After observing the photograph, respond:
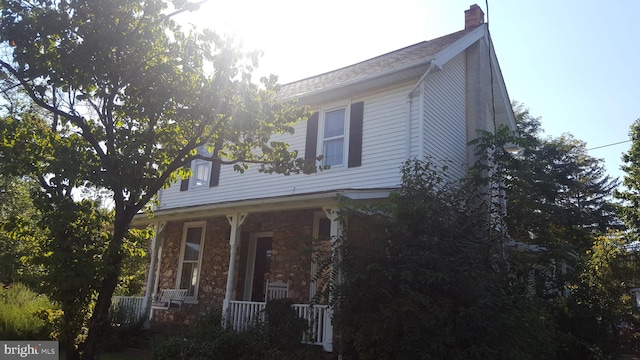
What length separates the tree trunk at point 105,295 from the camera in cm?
678

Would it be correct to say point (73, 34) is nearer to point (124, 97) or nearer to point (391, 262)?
point (124, 97)

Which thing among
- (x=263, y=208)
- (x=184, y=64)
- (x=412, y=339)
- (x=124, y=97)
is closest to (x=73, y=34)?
(x=124, y=97)

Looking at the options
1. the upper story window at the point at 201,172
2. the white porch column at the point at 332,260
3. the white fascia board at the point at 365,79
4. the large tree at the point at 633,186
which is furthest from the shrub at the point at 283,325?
the large tree at the point at 633,186

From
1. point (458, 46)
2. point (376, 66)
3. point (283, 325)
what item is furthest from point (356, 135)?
point (283, 325)

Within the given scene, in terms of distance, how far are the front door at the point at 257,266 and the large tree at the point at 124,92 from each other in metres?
4.01

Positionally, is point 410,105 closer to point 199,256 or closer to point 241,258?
point 241,258

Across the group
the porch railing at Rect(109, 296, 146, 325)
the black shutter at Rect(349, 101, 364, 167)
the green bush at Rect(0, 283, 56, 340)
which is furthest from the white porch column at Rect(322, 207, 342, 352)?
the green bush at Rect(0, 283, 56, 340)

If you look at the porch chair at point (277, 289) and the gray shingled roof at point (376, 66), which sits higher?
the gray shingled roof at point (376, 66)

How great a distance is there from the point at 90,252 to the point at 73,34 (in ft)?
11.5

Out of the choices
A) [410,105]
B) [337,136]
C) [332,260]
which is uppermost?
[410,105]

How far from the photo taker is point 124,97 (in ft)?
25.1

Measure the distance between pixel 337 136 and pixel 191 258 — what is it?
5744mm

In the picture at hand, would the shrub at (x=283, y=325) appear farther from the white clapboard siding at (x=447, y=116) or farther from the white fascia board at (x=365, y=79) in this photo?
the white fascia board at (x=365, y=79)

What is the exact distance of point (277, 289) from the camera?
10695 mm
